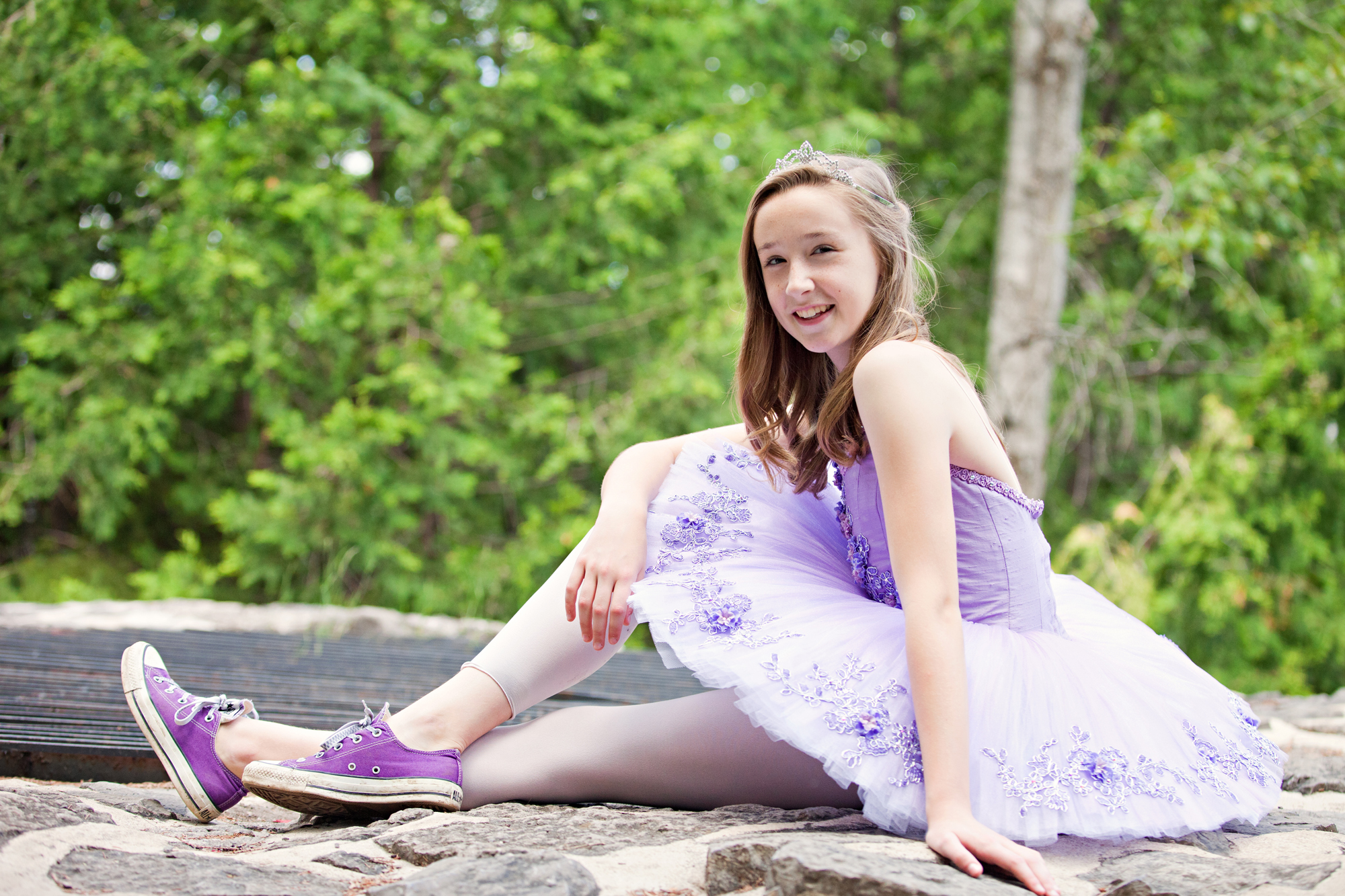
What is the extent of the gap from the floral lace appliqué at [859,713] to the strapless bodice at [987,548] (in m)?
0.22

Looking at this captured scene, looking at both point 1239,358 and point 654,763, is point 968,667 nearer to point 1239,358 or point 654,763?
point 654,763

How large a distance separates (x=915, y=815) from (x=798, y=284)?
79 centimetres

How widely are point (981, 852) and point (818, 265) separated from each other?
0.88m

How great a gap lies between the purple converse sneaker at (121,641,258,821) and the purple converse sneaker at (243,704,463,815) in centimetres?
10

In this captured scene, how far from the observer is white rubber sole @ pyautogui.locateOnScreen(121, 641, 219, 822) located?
1.55 metres

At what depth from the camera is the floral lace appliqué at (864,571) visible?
5.50 ft

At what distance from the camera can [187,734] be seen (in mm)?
1572

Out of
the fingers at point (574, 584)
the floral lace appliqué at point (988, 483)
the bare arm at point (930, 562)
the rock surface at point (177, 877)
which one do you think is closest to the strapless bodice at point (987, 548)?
the floral lace appliqué at point (988, 483)

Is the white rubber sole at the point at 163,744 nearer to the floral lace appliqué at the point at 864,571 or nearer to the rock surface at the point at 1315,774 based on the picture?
the floral lace appliqué at the point at 864,571

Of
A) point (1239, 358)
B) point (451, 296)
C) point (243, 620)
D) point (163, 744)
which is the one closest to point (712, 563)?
point (163, 744)

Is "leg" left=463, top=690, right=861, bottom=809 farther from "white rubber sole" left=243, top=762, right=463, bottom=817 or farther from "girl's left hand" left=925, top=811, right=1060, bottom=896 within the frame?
"girl's left hand" left=925, top=811, right=1060, bottom=896

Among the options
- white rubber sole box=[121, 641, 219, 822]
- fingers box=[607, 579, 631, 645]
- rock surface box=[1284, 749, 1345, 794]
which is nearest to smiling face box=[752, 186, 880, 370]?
fingers box=[607, 579, 631, 645]

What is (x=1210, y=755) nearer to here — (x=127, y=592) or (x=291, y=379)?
(x=291, y=379)

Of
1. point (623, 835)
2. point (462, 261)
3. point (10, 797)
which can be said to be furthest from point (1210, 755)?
point (462, 261)
